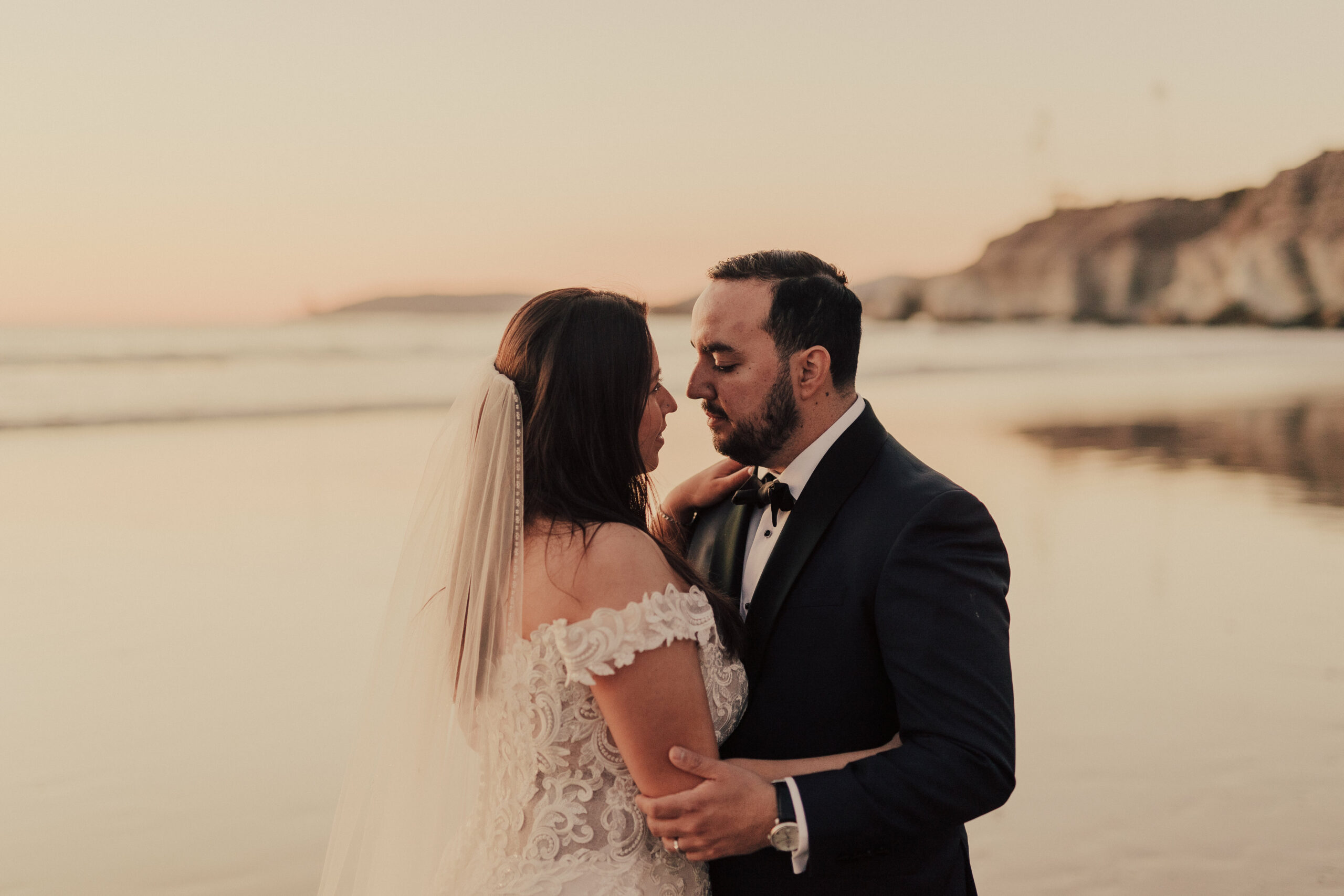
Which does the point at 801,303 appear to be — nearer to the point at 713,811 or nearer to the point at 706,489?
the point at 706,489

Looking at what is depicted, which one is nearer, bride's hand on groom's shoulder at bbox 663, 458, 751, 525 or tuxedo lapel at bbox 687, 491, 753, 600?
tuxedo lapel at bbox 687, 491, 753, 600

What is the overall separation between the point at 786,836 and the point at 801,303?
1.16m

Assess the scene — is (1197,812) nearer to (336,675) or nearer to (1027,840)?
(1027,840)

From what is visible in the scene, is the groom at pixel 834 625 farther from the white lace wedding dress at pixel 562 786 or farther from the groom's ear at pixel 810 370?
the white lace wedding dress at pixel 562 786

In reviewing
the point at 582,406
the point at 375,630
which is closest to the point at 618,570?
the point at 582,406

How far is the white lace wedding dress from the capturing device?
216 centimetres

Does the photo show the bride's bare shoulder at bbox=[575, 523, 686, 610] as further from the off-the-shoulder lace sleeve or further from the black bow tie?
the black bow tie

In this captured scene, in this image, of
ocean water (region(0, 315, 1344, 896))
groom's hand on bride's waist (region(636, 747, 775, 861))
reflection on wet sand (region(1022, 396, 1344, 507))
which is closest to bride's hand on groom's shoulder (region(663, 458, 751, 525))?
groom's hand on bride's waist (region(636, 747, 775, 861))

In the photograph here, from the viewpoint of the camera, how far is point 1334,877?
144 inches

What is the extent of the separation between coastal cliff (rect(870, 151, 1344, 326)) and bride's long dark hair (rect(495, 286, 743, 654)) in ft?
132

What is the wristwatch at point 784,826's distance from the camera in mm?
2127

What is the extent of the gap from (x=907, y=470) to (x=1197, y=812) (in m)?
2.66

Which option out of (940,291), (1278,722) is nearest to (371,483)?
(1278,722)

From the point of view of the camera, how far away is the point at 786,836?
6.99ft
